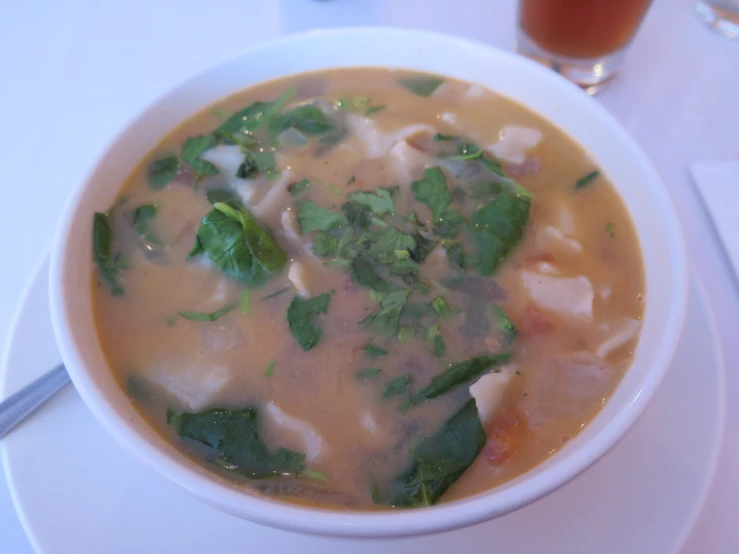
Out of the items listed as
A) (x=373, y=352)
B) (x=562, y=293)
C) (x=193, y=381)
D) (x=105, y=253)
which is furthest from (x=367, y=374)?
(x=105, y=253)

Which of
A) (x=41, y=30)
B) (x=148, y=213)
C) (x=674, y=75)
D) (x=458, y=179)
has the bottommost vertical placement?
(x=674, y=75)

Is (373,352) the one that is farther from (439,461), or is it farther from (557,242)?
(557,242)

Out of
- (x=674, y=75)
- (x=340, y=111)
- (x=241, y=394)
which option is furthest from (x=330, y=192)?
(x=674, y=75)

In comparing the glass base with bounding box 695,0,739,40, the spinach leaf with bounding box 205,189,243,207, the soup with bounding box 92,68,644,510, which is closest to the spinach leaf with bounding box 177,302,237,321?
the soup with bounding box 92,68,644,510

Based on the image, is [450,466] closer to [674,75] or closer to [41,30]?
[674,75]

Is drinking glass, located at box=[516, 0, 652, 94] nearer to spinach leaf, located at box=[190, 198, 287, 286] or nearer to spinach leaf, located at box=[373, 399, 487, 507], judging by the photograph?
spinach leaf, located at box=[190, 198, 287, 286]
